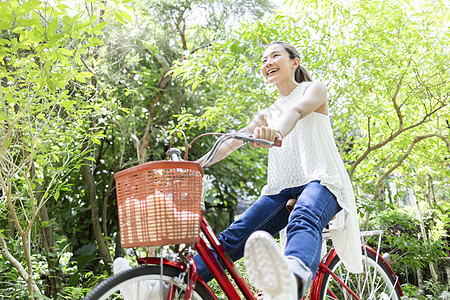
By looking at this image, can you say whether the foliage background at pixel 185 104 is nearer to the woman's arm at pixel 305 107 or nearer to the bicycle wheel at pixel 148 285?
the woman's arm at pixel 305 107

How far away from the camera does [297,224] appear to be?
61.4 inches

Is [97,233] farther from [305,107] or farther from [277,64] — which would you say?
[305,107]

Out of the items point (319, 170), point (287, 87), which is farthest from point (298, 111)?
point (287, 87)

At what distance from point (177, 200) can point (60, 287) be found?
2.49 metres

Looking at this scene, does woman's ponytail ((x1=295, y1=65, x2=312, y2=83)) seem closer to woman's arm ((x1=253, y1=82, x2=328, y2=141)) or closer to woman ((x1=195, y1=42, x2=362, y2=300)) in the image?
woman ((x1=195, y1=42, x2=362, y2=300))

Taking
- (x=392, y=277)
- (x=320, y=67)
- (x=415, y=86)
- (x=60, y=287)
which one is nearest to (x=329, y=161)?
(x=392, y=277)

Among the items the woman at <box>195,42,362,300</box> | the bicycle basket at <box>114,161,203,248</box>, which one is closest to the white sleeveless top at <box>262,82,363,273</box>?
the woman at <box>195,42,362,300</box>

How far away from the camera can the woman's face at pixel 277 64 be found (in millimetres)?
2006

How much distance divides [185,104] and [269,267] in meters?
4.10

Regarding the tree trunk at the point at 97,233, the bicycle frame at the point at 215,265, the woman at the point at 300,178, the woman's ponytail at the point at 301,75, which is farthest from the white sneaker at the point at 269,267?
the tree trunk at the point at 97,233

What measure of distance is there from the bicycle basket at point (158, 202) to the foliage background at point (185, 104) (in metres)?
1.00

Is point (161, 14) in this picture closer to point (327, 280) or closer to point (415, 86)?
point (415, 86)

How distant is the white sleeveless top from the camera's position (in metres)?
1.83

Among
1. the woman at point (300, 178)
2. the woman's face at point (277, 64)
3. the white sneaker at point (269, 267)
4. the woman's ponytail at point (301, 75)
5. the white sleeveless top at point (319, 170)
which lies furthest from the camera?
the woman's ponytail at point (301, 75)
